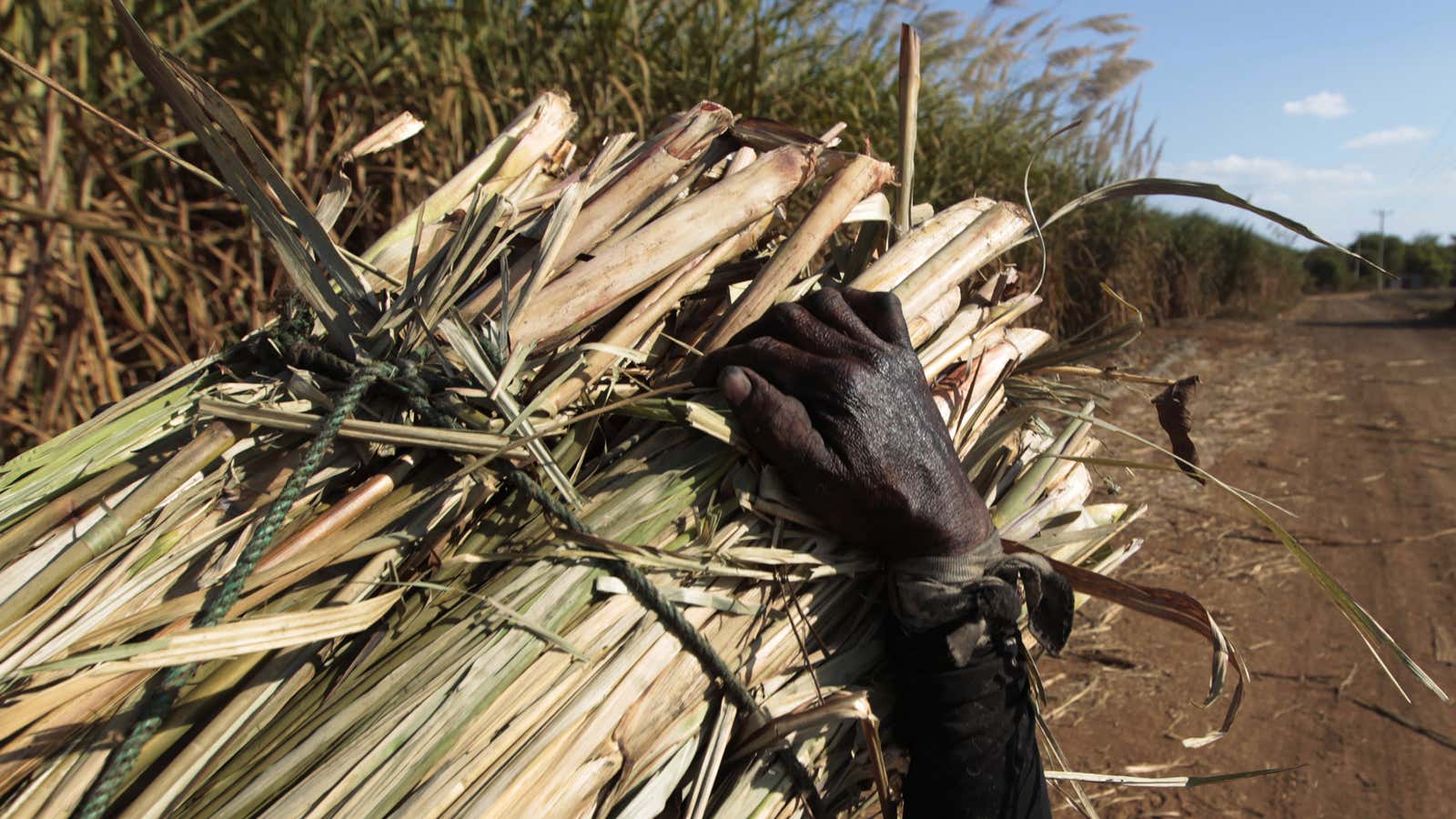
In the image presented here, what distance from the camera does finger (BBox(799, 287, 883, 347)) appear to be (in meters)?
1.24

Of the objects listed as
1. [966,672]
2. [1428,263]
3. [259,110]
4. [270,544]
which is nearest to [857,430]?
[966,672]

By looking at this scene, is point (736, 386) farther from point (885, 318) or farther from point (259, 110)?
point (259, 110)

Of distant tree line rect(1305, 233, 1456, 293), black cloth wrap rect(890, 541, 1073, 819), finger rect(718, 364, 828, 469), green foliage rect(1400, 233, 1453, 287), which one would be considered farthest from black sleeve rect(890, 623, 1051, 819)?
green foliage rect(1400, 233, 1453, 287)

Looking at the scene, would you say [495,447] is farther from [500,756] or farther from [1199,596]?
[1199,596]

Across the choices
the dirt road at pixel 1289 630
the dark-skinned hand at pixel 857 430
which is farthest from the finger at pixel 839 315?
the dirt road at pixel 1289 630

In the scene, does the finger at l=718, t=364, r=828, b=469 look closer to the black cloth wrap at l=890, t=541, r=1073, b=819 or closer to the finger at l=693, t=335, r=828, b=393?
the finger at l=693, t=335, r=828, b=393

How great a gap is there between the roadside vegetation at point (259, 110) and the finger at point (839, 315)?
36.2 inches

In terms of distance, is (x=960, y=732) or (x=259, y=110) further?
(x=259, y=110)

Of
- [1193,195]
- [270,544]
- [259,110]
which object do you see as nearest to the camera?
[270,544]

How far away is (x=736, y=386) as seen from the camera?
3.78 ft

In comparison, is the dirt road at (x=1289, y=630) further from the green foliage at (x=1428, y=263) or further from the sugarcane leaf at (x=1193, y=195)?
the green foliage at (x=1428, y=263)

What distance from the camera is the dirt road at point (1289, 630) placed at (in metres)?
2.84

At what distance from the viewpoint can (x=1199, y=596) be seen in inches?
A: 159

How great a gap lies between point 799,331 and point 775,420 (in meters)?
0.17
